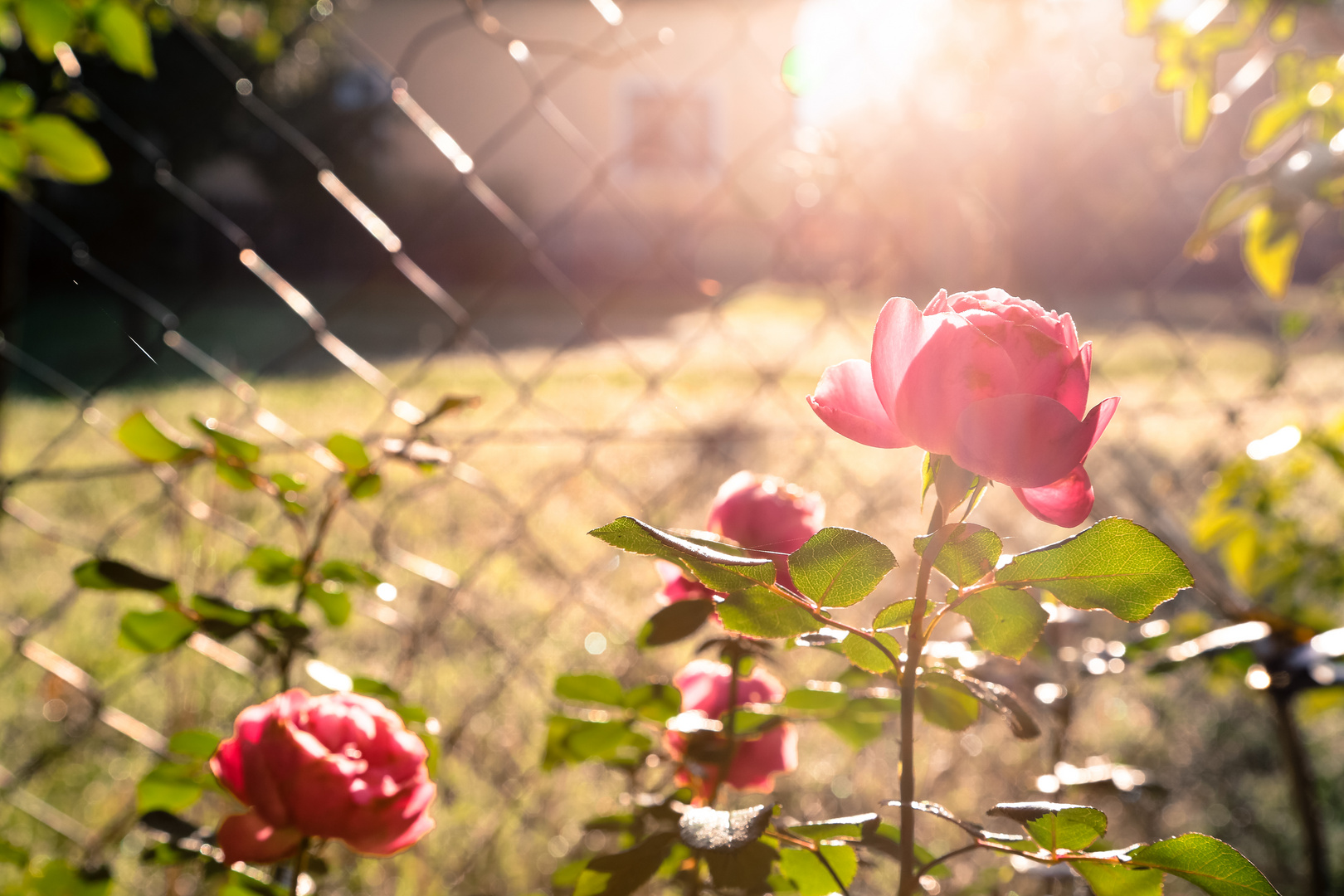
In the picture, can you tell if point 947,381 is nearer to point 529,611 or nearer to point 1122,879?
point 1122,879

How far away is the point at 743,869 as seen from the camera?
0.37 meters

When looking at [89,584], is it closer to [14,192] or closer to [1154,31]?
[14,192]

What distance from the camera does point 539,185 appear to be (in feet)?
22.0

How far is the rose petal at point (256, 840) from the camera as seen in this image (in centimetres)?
44

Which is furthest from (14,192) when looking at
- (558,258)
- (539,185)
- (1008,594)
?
(539,185)

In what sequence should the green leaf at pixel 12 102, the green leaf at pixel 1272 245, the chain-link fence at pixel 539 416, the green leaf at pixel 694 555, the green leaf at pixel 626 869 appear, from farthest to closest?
the chain-link fence at pixel 539 416
the green leaf at pixel 1272 245
the green leaf at pixel 12 102
the green leaf at pixel 626 869
the green leaf at pixel 694 555

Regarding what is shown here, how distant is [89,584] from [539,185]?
650 cm

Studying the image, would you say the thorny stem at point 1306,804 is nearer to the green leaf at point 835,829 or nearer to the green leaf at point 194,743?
the green leaf at point 835,829

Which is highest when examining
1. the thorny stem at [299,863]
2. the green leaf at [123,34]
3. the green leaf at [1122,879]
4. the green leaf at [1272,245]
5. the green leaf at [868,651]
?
the green leaf at [1272,245]

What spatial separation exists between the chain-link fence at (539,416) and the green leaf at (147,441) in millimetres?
53

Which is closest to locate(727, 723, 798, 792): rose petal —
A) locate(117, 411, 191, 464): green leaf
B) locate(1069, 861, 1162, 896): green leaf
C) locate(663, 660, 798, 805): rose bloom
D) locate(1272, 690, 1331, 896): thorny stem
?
locate(663, 660, 798, 805): rose bloom

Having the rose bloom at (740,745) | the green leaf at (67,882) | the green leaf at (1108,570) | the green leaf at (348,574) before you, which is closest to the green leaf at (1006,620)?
the green leaf at (1108,570)

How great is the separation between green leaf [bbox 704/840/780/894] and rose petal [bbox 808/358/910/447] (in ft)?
0.51

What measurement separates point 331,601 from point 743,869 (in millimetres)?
280
